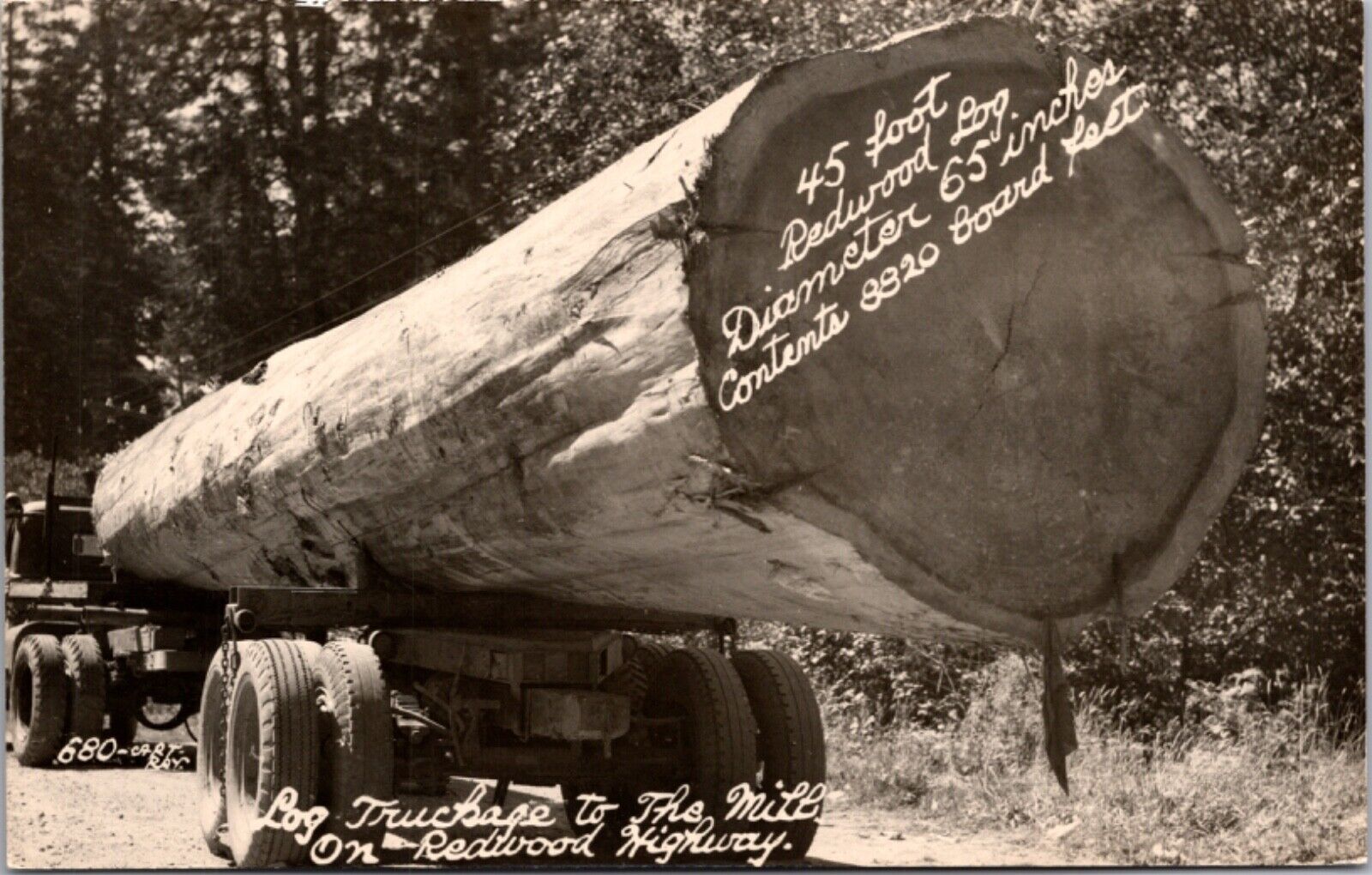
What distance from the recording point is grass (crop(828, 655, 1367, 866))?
6.81 meters

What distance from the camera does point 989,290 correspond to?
4.62 metres

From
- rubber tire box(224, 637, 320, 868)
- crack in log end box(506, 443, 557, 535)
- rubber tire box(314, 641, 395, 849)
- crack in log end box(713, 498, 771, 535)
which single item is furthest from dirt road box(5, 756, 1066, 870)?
crack in log end box(713, 498, 771, 535)

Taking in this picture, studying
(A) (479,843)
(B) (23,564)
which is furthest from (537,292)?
(B) (23,564)

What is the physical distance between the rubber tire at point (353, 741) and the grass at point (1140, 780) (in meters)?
2.86

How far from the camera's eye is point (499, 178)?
451 inches

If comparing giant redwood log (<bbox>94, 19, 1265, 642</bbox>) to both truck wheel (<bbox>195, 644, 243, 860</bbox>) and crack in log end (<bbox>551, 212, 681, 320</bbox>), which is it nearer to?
crack in log end (<bbox>551, 212, 681, 320</bbox>)

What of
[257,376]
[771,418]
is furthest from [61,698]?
[771,418]

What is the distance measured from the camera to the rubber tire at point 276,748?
19.1 ft

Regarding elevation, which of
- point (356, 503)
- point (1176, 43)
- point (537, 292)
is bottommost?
point (356, 503)

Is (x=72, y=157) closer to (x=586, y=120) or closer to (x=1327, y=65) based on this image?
(x=586, y=120)

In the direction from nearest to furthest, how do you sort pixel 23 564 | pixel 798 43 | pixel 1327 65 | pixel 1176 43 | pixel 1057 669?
pixel 1057 669 → pixel 1327 65 → pixel 1176 43 → pixel 798 43 → pixel 23 564

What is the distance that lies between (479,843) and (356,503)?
134 centimetres

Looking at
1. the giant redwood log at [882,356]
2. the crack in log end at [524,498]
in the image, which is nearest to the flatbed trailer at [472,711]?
the giant redwood log at [882,356]

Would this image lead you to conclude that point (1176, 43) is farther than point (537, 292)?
Yes
